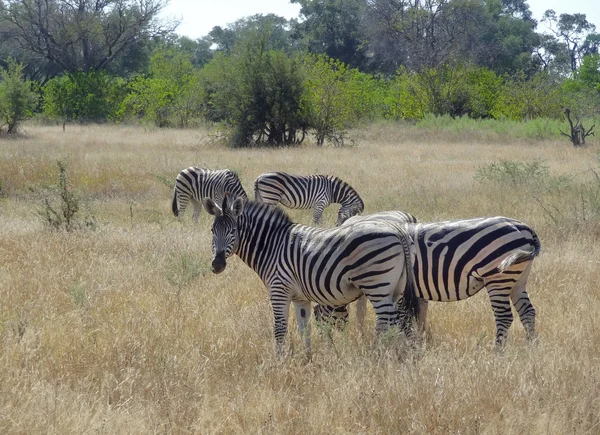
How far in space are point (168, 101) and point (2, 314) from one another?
37.1m

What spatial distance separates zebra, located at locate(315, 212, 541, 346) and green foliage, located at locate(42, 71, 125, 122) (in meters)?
41.5

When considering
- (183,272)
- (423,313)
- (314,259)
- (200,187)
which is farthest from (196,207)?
(314,259)

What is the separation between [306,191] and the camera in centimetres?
1444

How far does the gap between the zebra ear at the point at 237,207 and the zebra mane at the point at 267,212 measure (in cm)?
9

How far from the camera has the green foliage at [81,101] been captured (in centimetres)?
4562

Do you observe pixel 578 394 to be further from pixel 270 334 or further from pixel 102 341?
pixel 102 341

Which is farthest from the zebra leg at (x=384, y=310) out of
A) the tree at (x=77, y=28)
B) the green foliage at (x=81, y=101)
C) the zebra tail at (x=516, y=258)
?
the tree at (x=77, y=28)

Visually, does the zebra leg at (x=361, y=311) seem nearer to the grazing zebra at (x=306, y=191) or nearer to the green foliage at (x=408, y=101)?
the grazing zebra at (x=306, y=191)

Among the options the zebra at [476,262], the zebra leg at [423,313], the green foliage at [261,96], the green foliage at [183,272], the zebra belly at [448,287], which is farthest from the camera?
the green foliage at [261,96]

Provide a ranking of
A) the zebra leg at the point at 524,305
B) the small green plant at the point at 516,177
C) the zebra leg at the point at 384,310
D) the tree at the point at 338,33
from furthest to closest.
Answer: the tree at the point at 338,33
the small green plant at the point at 516,177
the zebra leg at the point at 524,305
the zebra leg at the point at 384,310

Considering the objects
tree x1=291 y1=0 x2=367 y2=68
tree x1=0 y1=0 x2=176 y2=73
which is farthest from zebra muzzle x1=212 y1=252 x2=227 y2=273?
tree x1=291 y1=0 x2=367 y2=68

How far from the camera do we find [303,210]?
15852 mm

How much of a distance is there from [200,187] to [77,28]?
4246 centimetres

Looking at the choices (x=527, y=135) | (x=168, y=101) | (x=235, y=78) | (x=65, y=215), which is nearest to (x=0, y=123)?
(x=168, y=101)
